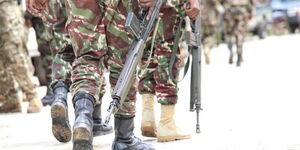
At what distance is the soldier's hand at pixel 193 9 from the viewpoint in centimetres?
570

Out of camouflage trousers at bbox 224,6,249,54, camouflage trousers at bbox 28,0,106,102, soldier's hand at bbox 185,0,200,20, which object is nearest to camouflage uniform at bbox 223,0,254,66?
camouflage trousers at bbox 224,6,249,54

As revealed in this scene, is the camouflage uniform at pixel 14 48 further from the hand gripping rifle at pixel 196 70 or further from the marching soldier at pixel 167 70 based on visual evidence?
the hand gripping rifle at pixel 196 70

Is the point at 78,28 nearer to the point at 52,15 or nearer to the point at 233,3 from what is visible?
the point at 52,15

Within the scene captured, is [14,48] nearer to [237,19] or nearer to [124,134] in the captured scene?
[124,134]

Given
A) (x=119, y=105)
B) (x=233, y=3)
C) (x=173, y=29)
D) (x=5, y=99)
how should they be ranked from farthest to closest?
(x=233, y=3), (x=5, y=99), (x=173, y=29), (x=119, y=105)

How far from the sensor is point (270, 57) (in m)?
17.6

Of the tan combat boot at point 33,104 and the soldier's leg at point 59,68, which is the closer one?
the soldier's leg at point 59,68

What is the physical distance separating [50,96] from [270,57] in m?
9.14

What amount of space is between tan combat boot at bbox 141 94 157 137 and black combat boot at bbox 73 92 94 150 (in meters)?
1.37

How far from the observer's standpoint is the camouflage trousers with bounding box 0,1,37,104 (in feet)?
26.6

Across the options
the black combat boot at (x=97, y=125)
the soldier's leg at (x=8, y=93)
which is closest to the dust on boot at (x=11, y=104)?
the soldier's leg at (x=8, y=93)

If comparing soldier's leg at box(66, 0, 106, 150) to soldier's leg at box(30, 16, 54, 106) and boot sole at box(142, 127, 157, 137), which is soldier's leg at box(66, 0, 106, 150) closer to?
boot sole at box(142, 127, 157, 137)

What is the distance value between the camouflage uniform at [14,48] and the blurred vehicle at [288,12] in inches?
955

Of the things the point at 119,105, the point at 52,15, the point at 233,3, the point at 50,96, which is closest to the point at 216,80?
the point at 50,96
